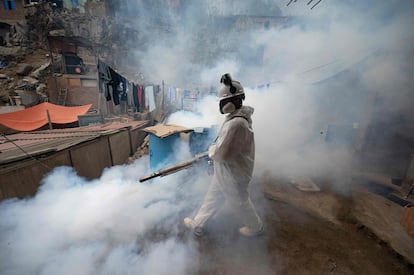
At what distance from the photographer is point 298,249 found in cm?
263

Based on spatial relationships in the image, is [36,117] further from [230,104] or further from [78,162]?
[230,104]

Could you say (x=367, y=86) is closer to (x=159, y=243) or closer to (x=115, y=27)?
(x=159, y=243)

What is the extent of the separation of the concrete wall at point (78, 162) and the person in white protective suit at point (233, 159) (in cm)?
297

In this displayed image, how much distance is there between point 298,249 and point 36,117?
1030 centimetres

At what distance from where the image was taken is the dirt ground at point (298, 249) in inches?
92.2

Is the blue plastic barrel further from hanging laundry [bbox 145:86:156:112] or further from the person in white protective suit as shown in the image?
hanging laundry [bbox 145:86:156:112]

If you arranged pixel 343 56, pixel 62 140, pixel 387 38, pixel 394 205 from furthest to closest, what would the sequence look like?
pixel 343 56, pixel 387 38, pixel 62 140, pixel 394 205

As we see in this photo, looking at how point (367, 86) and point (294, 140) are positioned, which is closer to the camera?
point (367, 86)

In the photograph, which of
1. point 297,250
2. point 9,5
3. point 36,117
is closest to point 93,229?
point 297,250

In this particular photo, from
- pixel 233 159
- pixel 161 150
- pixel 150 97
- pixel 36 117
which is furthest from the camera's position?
pixel 150 97

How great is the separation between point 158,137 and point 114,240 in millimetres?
2241

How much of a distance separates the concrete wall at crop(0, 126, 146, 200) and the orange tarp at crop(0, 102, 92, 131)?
394cm

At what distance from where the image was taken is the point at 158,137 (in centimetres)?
427

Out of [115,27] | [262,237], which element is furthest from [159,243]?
[115,27]
